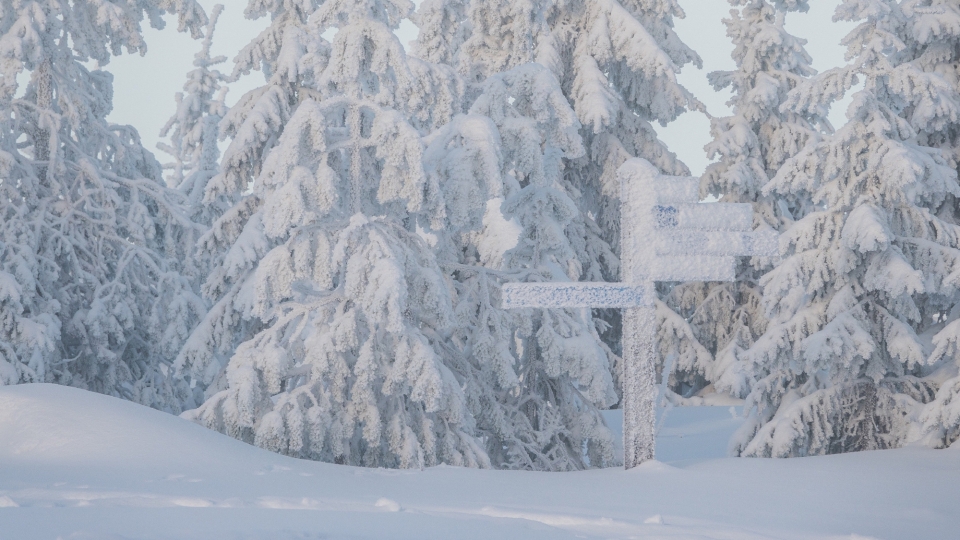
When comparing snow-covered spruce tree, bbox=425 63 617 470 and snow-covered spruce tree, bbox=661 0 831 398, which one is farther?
snow-covered spruce tree, bbox=661 0 831 398

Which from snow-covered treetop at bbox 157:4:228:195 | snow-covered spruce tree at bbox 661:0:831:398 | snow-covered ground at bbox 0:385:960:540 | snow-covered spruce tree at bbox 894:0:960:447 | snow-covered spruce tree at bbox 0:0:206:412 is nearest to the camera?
→ snow-covered ground at bbox 0:385:960:540

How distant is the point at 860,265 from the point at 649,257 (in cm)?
455

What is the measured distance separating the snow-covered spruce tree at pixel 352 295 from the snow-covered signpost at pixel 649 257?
190 centimetres

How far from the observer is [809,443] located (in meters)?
12.1

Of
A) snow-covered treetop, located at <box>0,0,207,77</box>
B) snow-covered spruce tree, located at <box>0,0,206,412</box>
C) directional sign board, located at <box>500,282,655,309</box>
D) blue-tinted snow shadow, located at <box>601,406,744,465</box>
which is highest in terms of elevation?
snow-covered treetop, located at <box>0,0,207,77</box>

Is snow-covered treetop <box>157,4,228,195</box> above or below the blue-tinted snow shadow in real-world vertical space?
above

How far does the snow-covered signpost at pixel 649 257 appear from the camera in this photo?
8594 mm

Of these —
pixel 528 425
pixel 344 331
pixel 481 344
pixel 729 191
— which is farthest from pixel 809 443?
pixel 729 191

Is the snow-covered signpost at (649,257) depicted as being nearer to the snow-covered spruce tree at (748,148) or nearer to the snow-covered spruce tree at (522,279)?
the snow-covered spruce tree at (522,279)

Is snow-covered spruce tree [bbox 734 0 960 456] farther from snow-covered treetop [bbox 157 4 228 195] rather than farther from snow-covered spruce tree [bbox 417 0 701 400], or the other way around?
snow-covered treetop [bbox 157 4 228 195]

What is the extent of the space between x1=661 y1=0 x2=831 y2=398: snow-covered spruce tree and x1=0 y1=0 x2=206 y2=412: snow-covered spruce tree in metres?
10.4

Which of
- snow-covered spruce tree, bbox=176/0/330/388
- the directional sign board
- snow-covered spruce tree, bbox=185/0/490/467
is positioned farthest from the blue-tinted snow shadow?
the directional sign board

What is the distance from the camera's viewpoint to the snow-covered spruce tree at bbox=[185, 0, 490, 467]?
31.0 feet

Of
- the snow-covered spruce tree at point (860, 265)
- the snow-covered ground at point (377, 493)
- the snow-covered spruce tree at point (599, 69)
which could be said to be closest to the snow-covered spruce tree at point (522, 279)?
the snow-covered spruce tree at point (860, 265)
